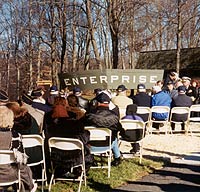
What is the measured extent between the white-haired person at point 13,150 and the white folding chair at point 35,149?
0.67 metres

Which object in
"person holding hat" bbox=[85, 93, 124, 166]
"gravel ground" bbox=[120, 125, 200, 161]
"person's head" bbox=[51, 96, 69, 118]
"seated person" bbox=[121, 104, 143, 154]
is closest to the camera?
"person's head" bbox=[51, 96, 69, 118]

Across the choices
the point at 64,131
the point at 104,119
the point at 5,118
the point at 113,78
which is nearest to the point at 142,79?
the point at 113,78

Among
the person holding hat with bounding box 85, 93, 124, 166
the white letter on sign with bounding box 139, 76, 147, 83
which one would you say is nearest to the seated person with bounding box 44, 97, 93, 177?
the person holding hat with bounding box 85, 93, 124, 166

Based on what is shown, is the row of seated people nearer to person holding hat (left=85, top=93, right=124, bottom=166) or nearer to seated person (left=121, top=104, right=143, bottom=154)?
person holding hat (left=85, top=93, right=124, bottom=166)

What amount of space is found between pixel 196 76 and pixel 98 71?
1213 inches

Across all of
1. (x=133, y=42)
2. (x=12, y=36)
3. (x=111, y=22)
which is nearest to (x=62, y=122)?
(x=111, y=22)

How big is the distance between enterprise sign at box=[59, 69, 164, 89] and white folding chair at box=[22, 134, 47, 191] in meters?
12.1

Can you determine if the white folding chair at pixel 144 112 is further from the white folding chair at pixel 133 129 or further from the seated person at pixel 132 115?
the white folding chair at pixel 133 129

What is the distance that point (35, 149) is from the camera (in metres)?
6.86

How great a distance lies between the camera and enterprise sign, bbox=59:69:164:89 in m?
19.2

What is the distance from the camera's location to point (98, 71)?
19312 mm

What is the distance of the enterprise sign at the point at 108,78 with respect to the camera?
62.8 feet

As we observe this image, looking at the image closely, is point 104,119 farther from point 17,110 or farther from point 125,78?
point 125,78

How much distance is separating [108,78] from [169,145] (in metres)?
8.16
